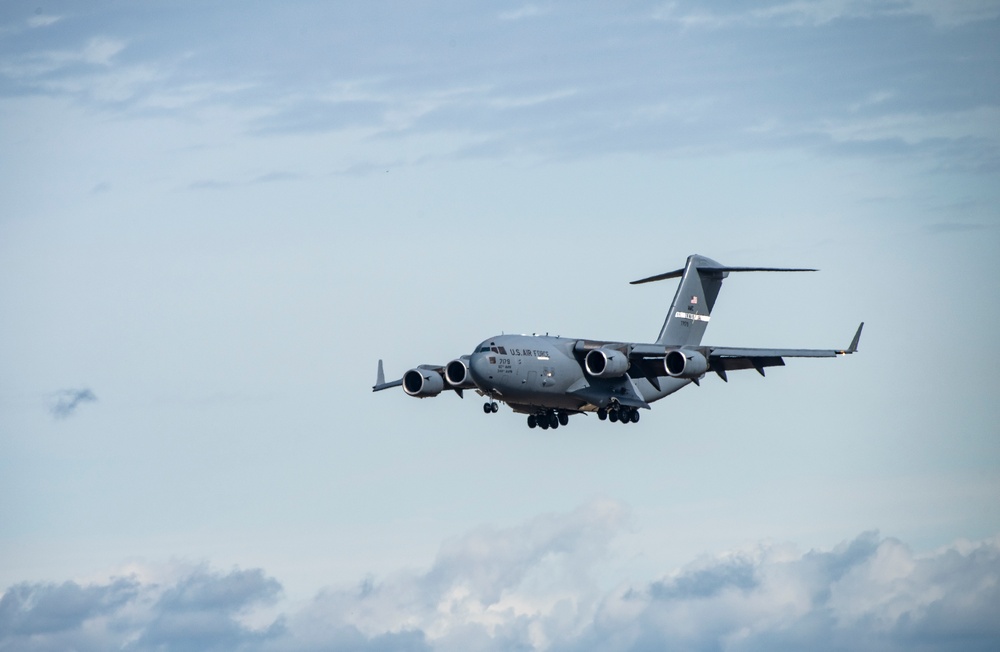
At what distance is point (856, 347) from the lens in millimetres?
40719

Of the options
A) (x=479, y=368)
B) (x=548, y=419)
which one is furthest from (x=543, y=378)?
(x=548, y=419)

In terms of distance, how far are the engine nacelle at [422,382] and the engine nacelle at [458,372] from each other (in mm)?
898

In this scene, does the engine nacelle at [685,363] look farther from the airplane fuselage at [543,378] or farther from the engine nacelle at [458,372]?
the engine nacelle at [458,372]

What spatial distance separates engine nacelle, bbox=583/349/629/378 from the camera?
141 feet

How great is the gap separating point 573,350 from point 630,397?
102 inches

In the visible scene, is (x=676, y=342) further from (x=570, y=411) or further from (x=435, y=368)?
(x=435, y=368)

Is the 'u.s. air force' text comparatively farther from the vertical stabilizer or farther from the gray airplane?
the vertical stabilizer

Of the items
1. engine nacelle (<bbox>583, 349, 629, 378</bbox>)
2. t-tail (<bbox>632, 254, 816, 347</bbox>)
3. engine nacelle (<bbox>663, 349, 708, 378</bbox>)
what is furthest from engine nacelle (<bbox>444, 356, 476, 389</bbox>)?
t-tail (<bbox>632, 254, 816, 347</bbox>)

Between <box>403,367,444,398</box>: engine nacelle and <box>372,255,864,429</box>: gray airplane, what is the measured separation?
31mm

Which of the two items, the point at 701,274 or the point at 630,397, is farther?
the point at 701,274

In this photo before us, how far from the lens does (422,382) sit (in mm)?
44344

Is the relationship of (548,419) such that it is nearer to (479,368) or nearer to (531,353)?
(531,353)

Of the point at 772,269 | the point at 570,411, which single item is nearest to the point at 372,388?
the point at 570,411

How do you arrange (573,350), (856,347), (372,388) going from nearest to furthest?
1. (856,347)
2. (573,350)
3. (372,388)
